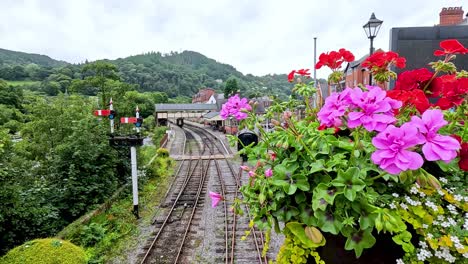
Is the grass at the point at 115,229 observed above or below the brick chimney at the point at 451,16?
below

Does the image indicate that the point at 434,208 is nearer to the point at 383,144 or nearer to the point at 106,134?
the point at 383,144

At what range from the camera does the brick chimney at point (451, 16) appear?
10.8m

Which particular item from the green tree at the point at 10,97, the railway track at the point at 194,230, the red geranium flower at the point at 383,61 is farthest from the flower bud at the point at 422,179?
the green tree at the point at 10,97

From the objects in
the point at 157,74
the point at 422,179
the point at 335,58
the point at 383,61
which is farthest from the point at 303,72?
the point at 157,74

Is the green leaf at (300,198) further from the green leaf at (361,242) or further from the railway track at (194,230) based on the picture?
the railway track at (194,230)

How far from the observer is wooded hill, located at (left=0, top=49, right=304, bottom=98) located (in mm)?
81438

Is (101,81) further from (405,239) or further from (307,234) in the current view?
(405,239)

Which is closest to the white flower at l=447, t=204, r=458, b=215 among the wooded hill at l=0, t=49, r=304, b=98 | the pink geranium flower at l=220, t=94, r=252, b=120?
the pink geranium flower at l=220, t=94, r=252, b=120

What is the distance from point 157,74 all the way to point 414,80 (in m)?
116

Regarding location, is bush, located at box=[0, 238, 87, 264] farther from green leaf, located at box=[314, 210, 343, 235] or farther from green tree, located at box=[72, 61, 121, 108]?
green tree, located at box=[72, 61, 121, 108]

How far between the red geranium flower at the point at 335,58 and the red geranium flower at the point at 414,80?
0.33 metres

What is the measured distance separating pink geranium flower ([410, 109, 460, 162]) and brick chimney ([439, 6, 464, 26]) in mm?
12964

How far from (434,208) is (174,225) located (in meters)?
7.93

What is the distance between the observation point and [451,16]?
11.0 meters
